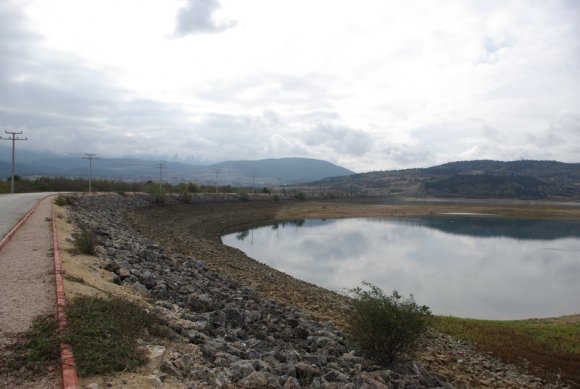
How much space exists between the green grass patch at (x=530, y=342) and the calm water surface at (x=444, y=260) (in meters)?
4.84

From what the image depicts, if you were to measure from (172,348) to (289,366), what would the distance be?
1.82 metres

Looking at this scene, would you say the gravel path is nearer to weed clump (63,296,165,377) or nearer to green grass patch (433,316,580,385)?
weed clump (63,296,165,377)

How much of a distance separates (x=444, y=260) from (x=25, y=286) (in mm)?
31217

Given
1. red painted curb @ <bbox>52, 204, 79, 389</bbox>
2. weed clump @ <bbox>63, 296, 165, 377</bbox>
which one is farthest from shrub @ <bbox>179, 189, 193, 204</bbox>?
weed clump @ <bbox>63, 296, 165, 377</bbox>

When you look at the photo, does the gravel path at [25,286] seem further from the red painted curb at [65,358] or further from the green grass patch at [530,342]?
the green grass patch at [530,342]

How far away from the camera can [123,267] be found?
12695 mm

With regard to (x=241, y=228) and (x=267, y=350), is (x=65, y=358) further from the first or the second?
(x=241, y=228)

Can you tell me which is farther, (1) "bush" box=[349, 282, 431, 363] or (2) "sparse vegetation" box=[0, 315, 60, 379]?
(1) "bush" box=[349, 282, 431, 363]

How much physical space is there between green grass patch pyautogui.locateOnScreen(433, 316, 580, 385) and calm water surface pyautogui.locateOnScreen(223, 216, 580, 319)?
4.84 m

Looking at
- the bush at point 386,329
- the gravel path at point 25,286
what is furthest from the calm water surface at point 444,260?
the gravel path at point 25,286

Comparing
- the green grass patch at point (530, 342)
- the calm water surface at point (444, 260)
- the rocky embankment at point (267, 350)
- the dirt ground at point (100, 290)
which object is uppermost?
the dirt ground at point (100, 290)

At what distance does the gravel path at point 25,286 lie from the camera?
6328 mm

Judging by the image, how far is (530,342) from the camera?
505 inches

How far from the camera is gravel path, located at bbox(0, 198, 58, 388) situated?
6.33 m
